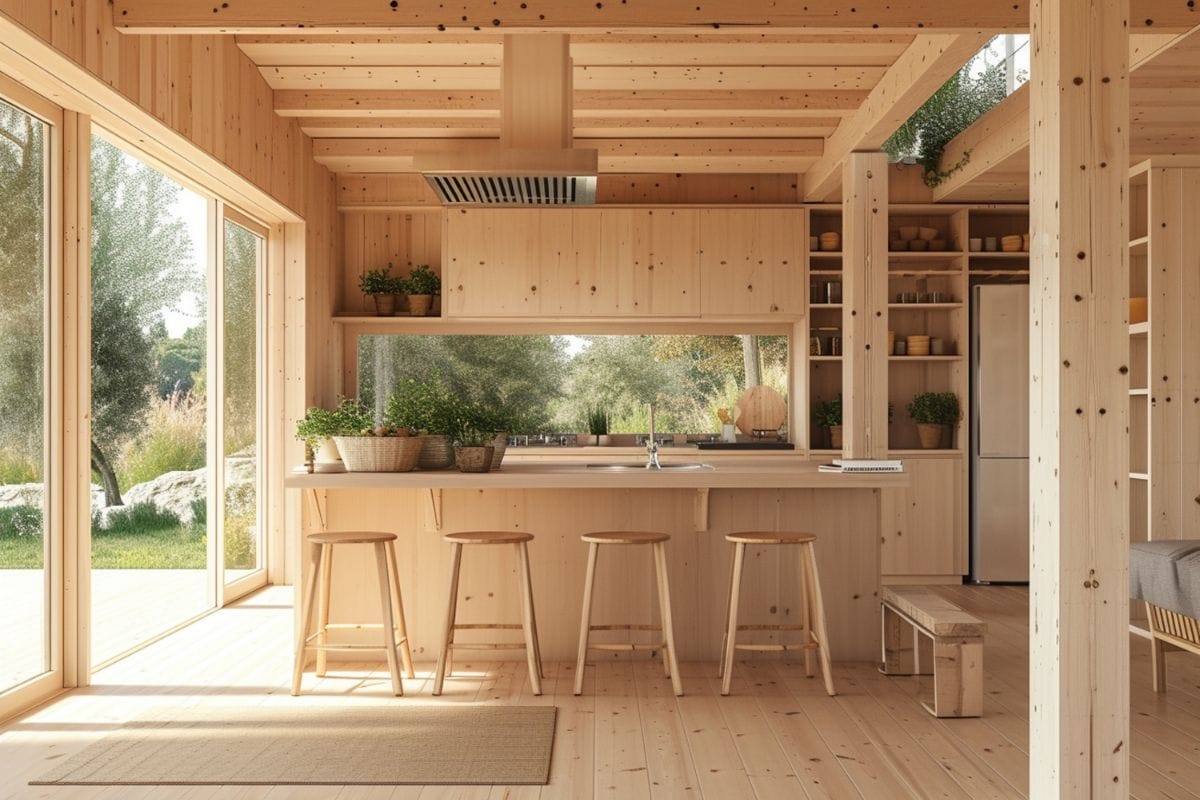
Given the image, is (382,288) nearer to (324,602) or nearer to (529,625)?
(324,602)

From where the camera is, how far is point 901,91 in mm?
5090

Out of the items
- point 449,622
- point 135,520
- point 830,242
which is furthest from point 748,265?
point 135,520

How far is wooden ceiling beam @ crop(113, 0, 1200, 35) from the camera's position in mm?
4023

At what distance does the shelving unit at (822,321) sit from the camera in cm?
773

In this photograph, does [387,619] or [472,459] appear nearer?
[387,619]

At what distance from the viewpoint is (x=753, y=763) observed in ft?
11.9

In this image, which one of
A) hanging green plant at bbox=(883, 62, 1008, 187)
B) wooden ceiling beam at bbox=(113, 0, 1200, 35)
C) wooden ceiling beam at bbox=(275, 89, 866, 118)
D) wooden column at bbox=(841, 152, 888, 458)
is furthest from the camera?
hanging green plant at bbox=(883, 62, 1008, 187)

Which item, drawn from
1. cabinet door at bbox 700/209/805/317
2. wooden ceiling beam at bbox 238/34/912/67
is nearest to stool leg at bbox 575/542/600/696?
wooden ceiling beam at bbox 238/34/912/67

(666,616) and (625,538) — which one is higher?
(625,538)

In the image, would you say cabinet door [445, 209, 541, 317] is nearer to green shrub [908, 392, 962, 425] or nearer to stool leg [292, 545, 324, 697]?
green shrub [908, 392, 962, 425]

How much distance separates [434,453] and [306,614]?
2.89 ft

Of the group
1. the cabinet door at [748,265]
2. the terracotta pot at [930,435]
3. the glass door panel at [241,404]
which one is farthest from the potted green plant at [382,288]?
the terracotta pot at [930,435]

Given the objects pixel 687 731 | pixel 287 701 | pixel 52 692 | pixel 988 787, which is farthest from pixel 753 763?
pixel 52 692

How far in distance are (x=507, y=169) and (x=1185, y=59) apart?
2861mm
